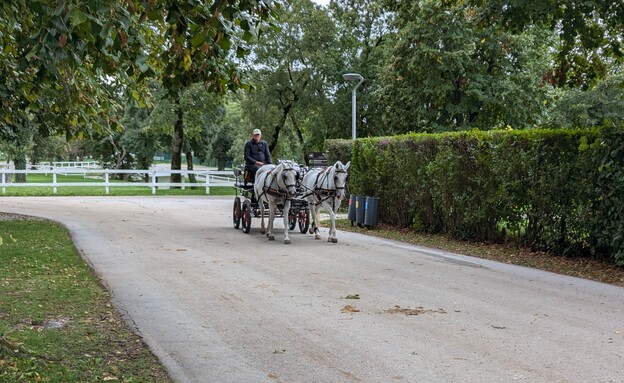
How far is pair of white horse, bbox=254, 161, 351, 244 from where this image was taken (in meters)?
15.4

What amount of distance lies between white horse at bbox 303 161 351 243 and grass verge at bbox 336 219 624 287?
215 cm

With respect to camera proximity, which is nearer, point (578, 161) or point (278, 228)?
point (578, 161)

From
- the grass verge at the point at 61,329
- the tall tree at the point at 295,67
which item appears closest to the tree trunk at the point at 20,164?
the tall tree at the point at 295,67

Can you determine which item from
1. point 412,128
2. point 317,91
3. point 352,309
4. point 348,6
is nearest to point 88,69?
point 352,309

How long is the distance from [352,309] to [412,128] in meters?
28.0

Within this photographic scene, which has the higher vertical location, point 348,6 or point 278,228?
point 348,6

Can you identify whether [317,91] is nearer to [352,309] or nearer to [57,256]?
[57,256]

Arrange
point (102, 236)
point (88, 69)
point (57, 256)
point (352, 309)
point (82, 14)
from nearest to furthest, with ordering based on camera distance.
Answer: point (82, 14)
point (352, 309)
point (88, 69)
point (57, 256)
point (102, 236)

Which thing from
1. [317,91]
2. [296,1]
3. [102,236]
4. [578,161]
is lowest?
[102,236]

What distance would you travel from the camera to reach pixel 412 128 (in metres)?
35.7

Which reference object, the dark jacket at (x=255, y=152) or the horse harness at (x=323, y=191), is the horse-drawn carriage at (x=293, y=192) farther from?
the dark jacket at (x=255, y=152)

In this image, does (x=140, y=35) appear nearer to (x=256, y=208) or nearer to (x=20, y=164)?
(x=256, y=208)

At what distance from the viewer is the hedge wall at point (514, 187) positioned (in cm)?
1212

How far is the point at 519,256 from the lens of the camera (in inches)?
543
